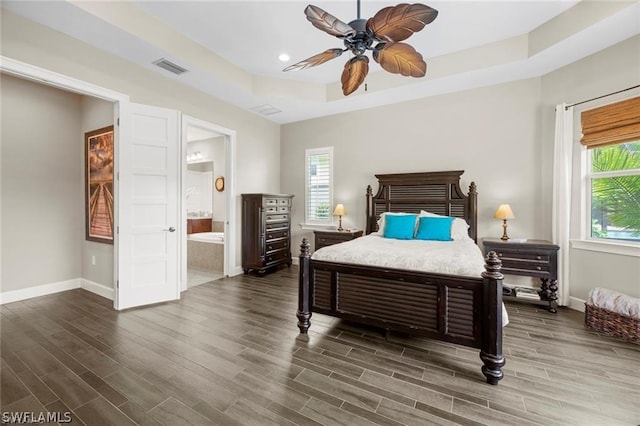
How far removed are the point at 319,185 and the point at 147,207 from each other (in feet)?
10.5

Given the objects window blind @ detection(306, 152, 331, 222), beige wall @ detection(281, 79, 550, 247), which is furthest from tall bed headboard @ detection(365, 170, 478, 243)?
window blind @ detection(306, 152, 331, 222)

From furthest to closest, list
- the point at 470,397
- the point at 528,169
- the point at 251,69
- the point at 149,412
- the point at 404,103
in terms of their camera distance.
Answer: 1. the point at 404,103
2. the point at 251,69
3. the point at 528,169
4. the point at 470,397
5. the point at 149,412

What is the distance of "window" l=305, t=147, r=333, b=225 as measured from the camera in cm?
575

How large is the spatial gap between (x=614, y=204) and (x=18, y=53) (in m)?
6.67

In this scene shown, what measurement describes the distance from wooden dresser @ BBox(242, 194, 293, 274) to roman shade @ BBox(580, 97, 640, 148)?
4.69 meters

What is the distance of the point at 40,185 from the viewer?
4023 mm

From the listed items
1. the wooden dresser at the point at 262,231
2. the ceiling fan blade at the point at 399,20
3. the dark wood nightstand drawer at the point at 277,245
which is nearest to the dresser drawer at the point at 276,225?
the wooden dresser at the point at 262,231

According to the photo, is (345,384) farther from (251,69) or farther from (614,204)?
(251,69)

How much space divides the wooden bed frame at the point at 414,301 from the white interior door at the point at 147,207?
6.98 ft

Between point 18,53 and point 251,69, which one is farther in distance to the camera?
point 251,69

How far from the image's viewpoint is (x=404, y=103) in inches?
195

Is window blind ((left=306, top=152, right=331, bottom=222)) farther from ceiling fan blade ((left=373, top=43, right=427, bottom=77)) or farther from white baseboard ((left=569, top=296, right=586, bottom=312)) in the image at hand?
white baseboard ((left=569, top=296, right=586, bottom=312))

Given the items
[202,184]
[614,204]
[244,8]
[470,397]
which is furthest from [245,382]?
[202,184]

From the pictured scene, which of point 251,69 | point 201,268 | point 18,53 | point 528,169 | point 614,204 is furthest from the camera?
point 201,268
